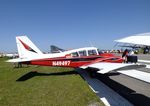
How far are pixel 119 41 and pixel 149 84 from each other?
7161 millimetres

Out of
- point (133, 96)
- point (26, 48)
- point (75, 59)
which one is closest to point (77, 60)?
point (75, 59)

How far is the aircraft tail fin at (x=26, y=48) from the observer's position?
51.9 ft

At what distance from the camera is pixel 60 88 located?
10.6 m

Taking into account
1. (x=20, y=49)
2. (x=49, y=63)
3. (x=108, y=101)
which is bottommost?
(x=108, y=101)

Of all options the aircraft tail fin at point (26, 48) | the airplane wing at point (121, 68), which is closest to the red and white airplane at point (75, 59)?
the aircraft tail fin at point (26, 48)

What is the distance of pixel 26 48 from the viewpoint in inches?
632

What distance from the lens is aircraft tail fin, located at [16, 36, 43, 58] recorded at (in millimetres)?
15828

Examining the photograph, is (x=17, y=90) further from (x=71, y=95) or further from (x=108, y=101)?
(x=108, y=101)

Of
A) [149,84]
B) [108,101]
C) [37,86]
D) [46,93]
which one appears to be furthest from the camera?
[37,86]

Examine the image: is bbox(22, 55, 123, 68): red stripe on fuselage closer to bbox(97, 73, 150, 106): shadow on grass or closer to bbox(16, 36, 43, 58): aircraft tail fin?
bbox(16, 36, 43, 58): aircraft tail fin

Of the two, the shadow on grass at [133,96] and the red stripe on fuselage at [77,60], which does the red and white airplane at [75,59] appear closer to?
the red stripe on fuselage at [77,60]

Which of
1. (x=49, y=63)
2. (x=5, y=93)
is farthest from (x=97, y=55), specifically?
(x=5, y=93)

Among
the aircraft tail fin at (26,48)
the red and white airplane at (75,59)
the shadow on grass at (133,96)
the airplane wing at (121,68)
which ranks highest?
the aircraft tail fin at (26,48)

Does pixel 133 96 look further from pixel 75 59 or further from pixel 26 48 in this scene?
pixel 26 48
